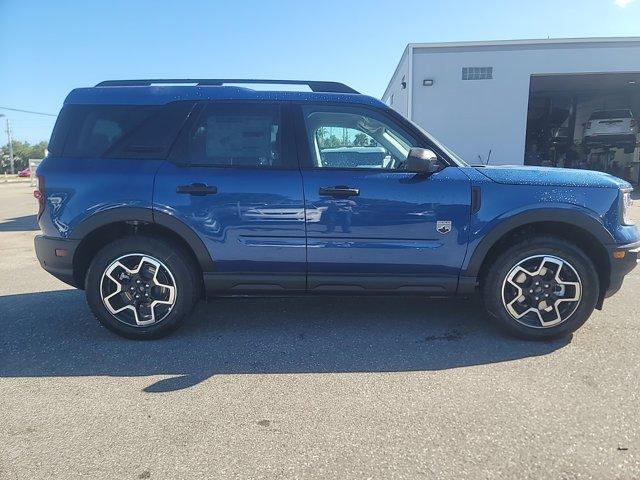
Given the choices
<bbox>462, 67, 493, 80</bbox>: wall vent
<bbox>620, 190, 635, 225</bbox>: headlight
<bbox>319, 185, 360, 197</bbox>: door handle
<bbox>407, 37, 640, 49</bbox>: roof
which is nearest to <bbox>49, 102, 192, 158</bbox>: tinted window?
<bbox>319, 185, 360, 197</bbox>: door handle

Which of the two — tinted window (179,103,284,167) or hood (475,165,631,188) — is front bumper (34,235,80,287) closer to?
tinted window (179,103,284,167)

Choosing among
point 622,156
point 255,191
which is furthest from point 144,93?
point 622,156

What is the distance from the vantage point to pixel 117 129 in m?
3.74

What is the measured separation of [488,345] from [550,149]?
838 inches

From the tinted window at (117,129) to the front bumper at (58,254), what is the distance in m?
0.71

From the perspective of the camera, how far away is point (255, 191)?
11.7ft

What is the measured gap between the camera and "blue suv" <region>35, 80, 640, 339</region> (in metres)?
3.56

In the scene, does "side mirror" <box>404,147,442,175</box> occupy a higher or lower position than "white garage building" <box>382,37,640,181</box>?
lower

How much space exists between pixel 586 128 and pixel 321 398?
Result: 19.9m

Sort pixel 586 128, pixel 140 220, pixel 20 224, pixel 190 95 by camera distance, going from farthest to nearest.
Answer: pixel 586 128 → pixel 20 224 → pixel 190 95 → pixel 140 220

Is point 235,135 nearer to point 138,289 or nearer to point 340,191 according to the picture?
point 340,191

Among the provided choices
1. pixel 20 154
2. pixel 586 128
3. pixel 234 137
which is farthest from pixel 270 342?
pixel 20 154

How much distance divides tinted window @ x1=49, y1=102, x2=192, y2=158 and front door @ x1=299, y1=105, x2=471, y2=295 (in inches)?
43.0

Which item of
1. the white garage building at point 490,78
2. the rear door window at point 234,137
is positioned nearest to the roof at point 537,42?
the white garage building at point 490,78
